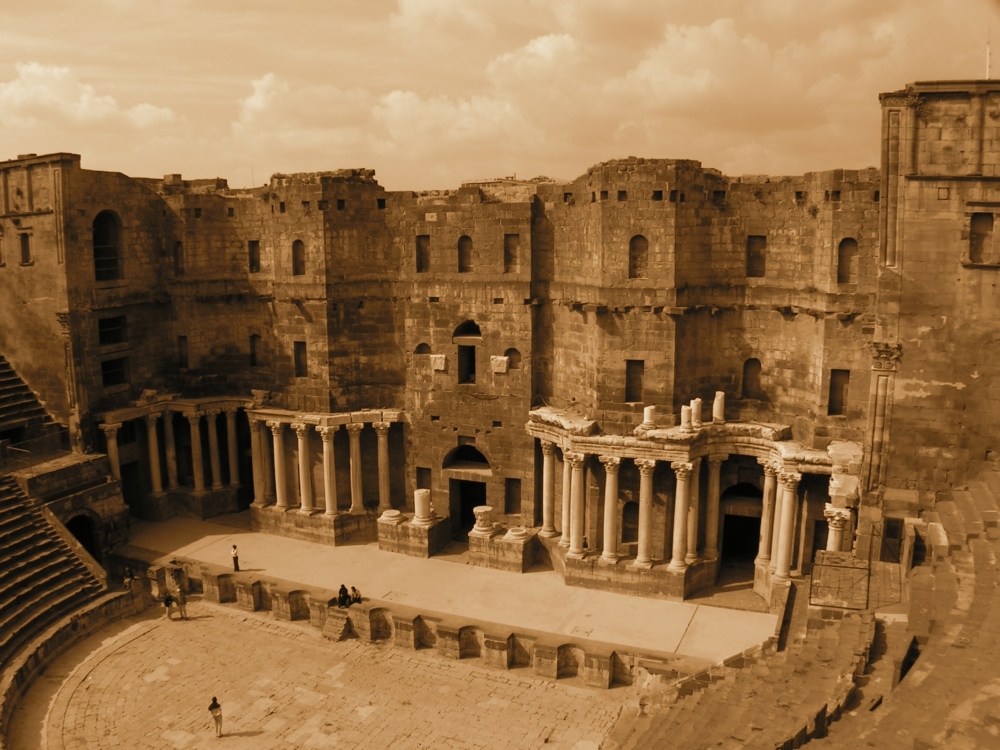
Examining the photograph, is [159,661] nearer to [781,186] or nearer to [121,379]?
[121,379]

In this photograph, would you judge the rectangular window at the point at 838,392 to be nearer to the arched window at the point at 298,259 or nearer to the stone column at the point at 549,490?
the stone column at the point at 549,490

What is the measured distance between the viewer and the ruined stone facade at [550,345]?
2150 cm

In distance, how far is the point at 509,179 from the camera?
33531 millimetres

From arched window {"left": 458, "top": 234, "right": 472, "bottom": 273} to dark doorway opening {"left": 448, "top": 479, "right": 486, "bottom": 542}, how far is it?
7483mm

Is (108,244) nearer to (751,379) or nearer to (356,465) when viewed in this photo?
(356,465)

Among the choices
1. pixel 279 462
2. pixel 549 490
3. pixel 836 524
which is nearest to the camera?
pixel 836 524

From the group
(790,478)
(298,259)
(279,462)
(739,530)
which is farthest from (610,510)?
(298,259)

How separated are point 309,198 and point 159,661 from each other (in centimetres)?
1583

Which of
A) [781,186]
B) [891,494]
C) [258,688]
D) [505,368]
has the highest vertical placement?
[781,186]

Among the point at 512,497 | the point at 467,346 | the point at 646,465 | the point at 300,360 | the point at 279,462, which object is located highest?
the point at 467,346

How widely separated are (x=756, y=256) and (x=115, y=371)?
23.4m

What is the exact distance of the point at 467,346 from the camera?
103ft

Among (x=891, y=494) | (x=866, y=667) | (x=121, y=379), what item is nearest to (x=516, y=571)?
(x=891, y=494)

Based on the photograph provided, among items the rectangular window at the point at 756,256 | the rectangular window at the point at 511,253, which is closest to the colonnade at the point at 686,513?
the rectangular window at the point at 756,256
